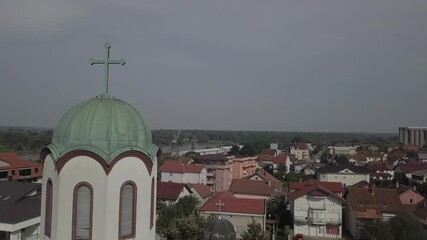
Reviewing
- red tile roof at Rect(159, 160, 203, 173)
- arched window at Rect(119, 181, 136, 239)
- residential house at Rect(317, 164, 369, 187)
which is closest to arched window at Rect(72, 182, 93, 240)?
arched window at Rect(119, 181, 136, 239)

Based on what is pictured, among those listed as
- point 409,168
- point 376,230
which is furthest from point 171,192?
point 409,168

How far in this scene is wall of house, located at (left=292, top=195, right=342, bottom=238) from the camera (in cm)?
4178

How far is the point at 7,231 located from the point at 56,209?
2010cm

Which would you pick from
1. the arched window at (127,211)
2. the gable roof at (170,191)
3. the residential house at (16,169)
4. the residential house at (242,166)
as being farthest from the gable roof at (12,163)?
the arched window at (127,211)

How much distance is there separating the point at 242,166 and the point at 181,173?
75.5 feet

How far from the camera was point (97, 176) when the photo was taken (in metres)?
9.95

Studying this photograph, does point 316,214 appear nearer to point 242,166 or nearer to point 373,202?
point 373,202

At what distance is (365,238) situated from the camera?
3775cm

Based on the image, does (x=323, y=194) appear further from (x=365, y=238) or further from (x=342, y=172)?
(x=342, y=172)

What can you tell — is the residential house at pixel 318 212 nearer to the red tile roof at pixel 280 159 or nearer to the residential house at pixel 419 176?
the residential house at pixel 419 176

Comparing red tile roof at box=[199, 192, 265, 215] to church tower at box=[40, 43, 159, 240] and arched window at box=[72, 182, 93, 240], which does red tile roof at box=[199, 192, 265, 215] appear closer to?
church tower at box=[40, 43, 159, 240]

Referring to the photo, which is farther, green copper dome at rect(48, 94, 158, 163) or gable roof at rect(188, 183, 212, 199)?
gable roof at rect(188, 183, 212, 199)

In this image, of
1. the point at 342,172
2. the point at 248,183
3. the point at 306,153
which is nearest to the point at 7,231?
the point at 248,183

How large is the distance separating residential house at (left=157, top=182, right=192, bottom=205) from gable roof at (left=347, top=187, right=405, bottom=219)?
1975 centimetres
